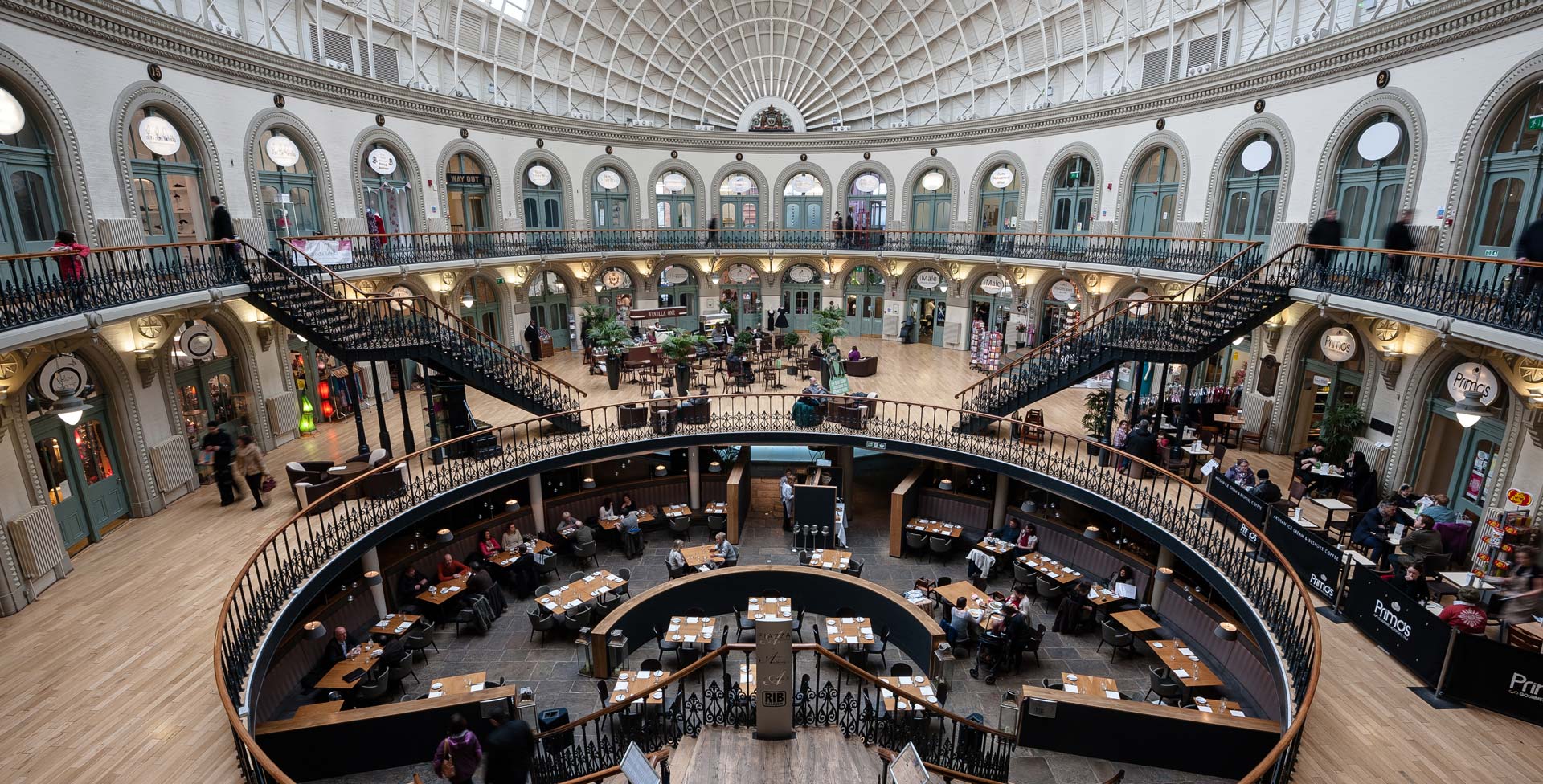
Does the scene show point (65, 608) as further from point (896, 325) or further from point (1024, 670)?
point (896, 325)

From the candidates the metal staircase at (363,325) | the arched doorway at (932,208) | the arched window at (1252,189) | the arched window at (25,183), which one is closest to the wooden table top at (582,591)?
the metal staircase at (363,325)

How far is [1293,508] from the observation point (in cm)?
1077

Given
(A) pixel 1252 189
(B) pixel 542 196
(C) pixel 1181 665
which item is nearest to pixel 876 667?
(C) pixel 1181 665

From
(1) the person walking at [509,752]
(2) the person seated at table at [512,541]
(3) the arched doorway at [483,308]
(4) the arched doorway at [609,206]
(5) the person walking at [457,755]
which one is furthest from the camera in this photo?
(4) the arched doorway at [609,206]

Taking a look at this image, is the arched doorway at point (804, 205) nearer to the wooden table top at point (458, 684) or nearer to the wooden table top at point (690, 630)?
the wooden table top at point (690, 630)

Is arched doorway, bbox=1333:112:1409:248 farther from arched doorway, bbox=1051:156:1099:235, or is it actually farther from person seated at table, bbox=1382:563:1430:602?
person seated at table, bbox=1382:563:1430:602

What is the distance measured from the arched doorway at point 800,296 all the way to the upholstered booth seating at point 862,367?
7.50m

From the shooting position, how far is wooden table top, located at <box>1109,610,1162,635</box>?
1083 centimetres

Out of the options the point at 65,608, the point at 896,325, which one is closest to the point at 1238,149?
the point at 896,325

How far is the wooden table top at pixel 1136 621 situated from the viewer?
10828 mm

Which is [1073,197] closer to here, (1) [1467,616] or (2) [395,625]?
(1) [1467,616]

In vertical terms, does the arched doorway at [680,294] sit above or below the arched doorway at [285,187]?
below

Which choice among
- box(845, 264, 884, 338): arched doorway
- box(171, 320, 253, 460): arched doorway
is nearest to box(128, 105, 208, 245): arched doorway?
box(171, 320, 253, 460): arched doorway

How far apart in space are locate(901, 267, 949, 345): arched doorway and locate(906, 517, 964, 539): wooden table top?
10567mm
